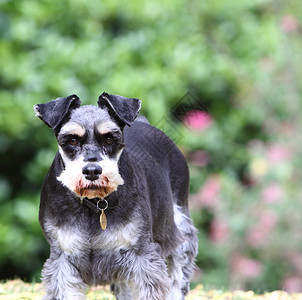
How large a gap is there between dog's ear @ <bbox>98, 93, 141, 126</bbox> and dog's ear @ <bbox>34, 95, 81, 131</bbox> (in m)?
0.22

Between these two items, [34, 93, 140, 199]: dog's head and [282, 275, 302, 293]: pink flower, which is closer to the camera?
[34, 93, 140, 199]: dog's head

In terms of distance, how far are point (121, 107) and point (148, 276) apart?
1.19 m

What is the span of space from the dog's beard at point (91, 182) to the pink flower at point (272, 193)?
5.86 metres

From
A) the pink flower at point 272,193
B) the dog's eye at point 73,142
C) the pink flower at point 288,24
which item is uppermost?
the pink flower at point 288,24

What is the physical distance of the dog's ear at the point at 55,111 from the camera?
159 inches

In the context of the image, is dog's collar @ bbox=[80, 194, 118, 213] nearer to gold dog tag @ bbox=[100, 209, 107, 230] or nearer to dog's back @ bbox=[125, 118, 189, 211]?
gold dog tag @ bbox=[100, 209, 107, 230]

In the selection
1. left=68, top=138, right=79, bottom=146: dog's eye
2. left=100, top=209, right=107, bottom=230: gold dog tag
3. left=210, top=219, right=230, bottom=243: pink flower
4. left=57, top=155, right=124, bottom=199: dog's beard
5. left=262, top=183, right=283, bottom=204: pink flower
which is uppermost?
left=262, top=183, right=283, bottom=204: pink flower

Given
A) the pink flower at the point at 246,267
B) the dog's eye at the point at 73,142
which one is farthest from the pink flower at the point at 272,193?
the dog's eye at the point at 73,142

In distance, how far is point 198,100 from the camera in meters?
8.84

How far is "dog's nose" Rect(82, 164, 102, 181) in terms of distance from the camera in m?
3.76

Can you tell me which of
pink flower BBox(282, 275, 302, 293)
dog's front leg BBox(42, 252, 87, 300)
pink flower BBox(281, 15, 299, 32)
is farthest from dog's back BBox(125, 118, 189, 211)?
pink flower BBox(281, 15, 299, 32)

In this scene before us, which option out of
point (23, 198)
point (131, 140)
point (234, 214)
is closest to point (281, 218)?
point (234, 214)

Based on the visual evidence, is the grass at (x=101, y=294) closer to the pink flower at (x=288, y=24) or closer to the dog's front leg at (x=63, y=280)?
the dog's front leg at (x=63, y=280)

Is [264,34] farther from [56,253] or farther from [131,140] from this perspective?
[56,253]
